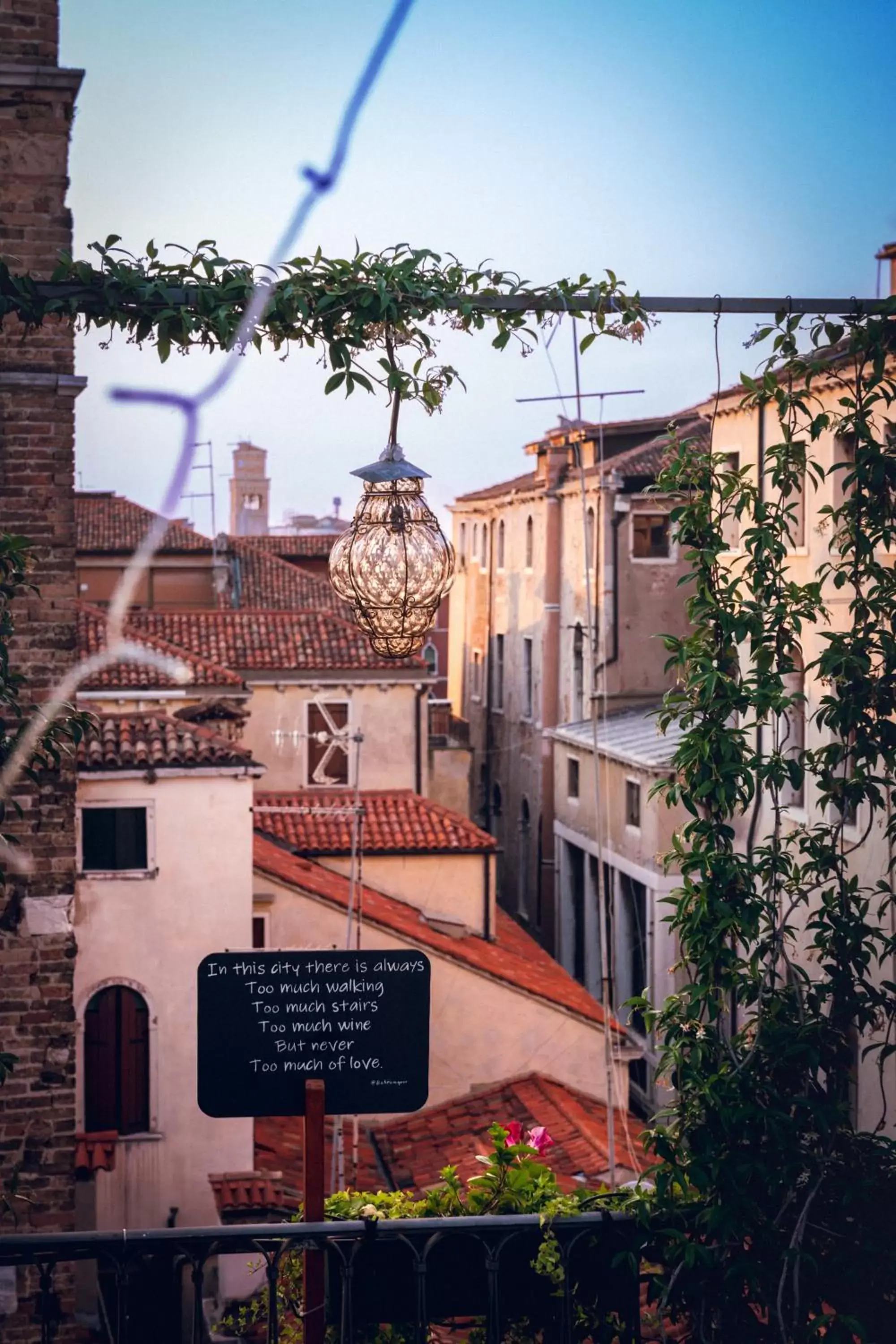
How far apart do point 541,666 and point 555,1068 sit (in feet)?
32.3

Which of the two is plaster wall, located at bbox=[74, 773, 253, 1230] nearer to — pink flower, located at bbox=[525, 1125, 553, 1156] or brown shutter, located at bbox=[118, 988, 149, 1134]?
brown shutter, located at bbox=[118, 988, 149, 1134]

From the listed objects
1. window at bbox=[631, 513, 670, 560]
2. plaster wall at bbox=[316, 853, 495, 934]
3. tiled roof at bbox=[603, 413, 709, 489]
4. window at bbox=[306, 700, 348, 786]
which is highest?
tiled roof at bbox=[603, 413, 709, 489]

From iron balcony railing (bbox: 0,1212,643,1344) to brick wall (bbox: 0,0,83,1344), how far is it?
2878mm

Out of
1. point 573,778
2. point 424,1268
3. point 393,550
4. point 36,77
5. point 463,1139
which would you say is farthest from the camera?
point 573,778

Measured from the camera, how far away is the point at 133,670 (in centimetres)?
1528

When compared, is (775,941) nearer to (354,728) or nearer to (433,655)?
(354,728)

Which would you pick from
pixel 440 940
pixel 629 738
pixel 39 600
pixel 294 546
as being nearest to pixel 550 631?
pixel 629 738

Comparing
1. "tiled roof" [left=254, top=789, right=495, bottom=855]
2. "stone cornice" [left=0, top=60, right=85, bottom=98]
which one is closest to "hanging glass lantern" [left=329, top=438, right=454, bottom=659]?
"stone cornice" [left=0, top=60, right=85, bottom=98]

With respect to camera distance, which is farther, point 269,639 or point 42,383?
point 269,639

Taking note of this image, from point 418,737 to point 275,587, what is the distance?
6.29 metres

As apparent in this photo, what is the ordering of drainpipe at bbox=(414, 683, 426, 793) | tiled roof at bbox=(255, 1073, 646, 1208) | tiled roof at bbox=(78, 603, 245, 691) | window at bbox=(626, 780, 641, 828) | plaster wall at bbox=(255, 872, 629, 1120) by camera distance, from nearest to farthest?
tiled roof at bbox=(255, 1073, 646, 1208), plaster wall at bbox=(255, 872, 629, 1120), tiled roof at bbox=(78, 603, 245, 691), window at bbox=(626, 780, 641, 828), drainpipe at bbox=(414, 683, 426, 793)

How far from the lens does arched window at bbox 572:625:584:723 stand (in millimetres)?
21641

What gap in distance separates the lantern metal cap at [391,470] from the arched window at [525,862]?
19.5 m

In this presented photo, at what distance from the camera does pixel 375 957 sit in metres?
4.02
